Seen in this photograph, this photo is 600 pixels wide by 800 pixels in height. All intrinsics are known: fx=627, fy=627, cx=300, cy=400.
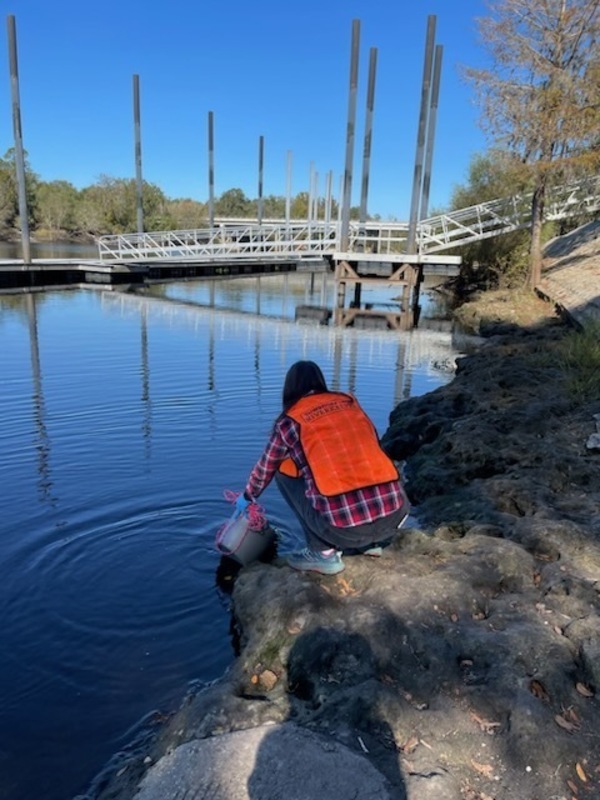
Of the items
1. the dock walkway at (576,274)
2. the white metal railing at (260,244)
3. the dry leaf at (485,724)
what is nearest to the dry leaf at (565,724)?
the dry leaf at (485,724)

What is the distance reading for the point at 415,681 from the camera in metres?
2.74

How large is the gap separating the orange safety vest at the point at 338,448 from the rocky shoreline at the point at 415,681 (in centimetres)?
57

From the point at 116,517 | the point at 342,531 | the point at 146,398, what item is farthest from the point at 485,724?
the point at 146,398

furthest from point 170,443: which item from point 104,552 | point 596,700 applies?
point 596,700

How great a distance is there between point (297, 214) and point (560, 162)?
75722mm

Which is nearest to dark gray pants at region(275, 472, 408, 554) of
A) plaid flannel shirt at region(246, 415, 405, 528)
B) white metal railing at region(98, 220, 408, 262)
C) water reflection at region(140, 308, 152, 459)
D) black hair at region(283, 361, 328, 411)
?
plaid flannel shirt at region(246, 415, 405, 528)

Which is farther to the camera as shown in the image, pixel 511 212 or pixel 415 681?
pixel 511 212

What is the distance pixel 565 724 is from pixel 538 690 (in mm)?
183

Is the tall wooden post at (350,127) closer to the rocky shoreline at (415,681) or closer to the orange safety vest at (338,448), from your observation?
the rocky shoreline at (415,681)

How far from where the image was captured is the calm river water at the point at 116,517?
128 inches

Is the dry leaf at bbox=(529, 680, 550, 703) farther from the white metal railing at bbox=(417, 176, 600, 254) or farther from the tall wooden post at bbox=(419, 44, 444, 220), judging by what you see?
the tall wooden post at bbox=(419, 44, 444, 220)

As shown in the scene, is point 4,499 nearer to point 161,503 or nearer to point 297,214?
point 161,503

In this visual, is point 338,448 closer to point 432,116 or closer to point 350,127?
point 350,127

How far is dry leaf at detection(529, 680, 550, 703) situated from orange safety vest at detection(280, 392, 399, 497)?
1230mm
